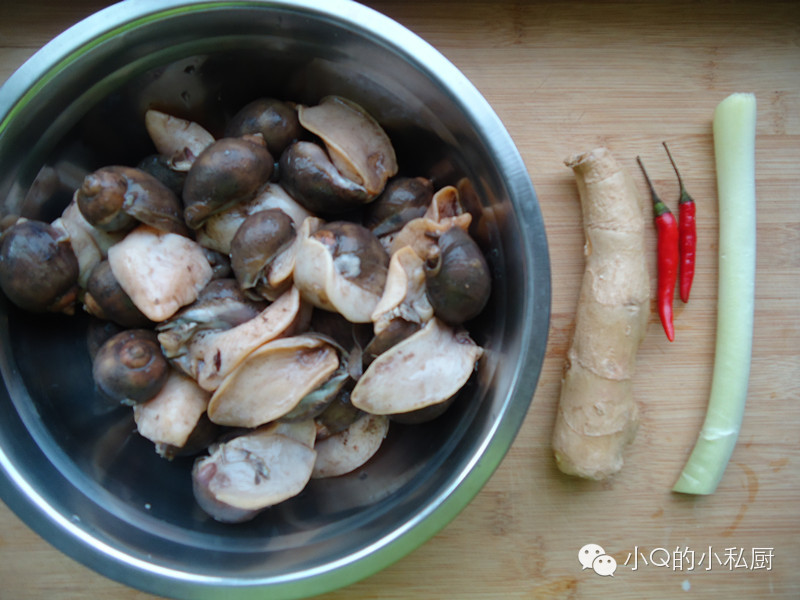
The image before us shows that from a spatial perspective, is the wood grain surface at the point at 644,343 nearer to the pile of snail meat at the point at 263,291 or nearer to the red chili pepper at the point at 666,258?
the red chili pepper at the point at 666,258

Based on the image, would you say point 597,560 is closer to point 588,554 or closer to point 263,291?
point 588,554

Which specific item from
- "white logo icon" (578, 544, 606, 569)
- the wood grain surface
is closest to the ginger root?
the wood grain surface

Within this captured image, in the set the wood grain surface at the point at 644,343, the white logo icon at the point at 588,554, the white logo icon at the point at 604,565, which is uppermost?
the wood grain surface at the point at 644,343

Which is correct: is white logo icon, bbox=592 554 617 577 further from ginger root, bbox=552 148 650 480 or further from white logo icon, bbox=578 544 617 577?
ginger root, bbox=552 148 650 480

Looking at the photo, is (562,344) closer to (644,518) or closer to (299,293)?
(644,518)

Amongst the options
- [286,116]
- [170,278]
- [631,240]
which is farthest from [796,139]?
[170,278]

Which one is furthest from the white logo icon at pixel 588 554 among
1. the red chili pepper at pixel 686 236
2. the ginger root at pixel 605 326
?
the red chili pepper at pixel 686 236
